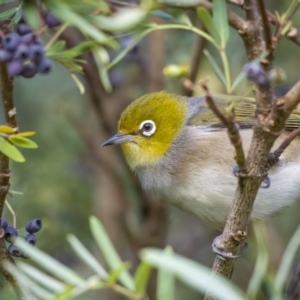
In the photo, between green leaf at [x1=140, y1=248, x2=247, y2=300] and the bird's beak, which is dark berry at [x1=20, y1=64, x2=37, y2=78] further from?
the bird's beak

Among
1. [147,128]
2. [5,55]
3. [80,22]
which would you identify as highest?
[80,22]

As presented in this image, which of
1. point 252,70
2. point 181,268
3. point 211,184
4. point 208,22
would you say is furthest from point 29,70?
point 211,184

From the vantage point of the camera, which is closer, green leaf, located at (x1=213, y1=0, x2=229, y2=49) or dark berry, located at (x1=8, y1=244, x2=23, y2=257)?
green leaf, located at (x1=213, y1=0, x2=229, y2=49)

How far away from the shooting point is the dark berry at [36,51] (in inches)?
62.7

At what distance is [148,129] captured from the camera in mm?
3625

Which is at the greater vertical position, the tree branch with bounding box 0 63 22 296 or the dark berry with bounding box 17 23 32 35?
the dark berry with bounding box 17 23 32 35

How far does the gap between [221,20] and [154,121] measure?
77.4 inches

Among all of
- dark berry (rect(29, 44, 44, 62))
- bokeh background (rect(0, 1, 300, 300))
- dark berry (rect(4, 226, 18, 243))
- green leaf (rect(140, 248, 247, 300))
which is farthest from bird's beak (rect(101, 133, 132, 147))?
green leaf (rect(140, 248, 247, 300))

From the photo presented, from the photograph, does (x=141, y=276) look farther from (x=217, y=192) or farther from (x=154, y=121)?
(x=154, y=121)

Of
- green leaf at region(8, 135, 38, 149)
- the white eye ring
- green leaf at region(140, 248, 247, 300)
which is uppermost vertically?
green leaf at region(140, 248, 247, 300)

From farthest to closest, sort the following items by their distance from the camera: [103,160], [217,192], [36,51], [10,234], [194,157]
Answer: [103,160], [194,157], [217,192], [10,234], [36,51]

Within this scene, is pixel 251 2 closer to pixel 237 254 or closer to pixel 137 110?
pixel 237 254

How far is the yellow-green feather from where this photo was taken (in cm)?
358

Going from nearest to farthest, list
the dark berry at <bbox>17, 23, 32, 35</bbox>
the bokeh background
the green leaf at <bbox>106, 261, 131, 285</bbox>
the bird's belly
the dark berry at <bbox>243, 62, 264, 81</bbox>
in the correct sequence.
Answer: the green leaf at <bbox>106, 261, 131, 285</bbox> < the dark berry at <bbox>243, 62, 264, 81</bbox> < the dark berry at <bbox>17, 23, 32, 35</bbox> < the bird's belly < the bokeh background
